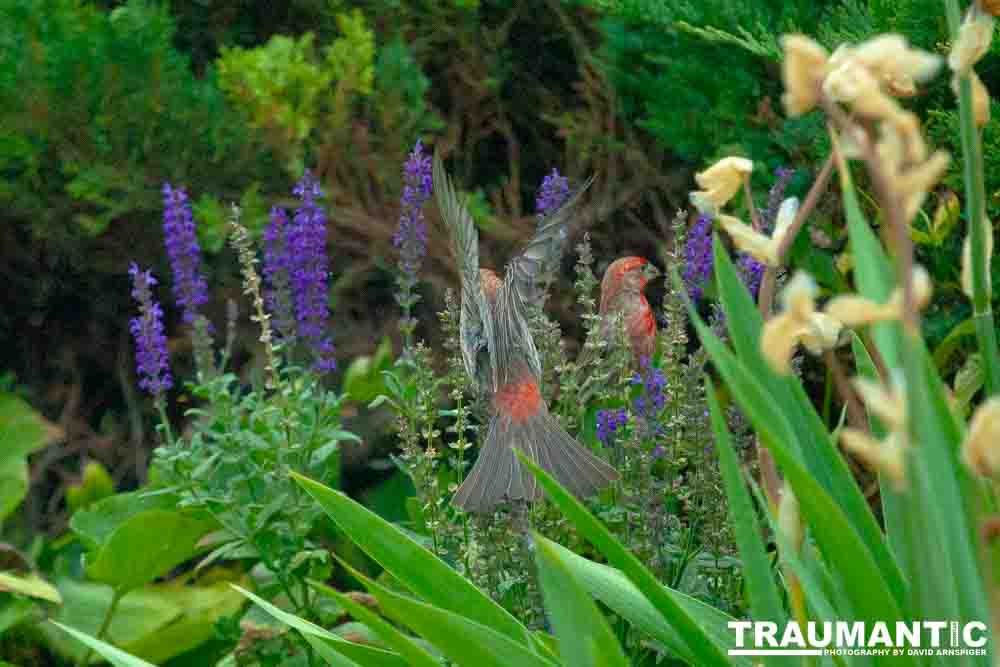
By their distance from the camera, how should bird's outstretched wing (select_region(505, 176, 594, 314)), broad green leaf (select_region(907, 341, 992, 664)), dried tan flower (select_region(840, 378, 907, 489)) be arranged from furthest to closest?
bird's outstretched wing (select_region(505, 176, 594, 314)) → broad green leaf (select_region(907, 341, 992, 664)) → dried tan flower (select_region(840, 378, 907, 489))

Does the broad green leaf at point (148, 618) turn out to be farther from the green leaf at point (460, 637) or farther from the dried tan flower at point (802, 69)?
the dried tan flower at point (802, 69)

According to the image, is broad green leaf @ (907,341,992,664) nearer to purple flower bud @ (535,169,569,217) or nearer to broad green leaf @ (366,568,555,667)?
broad green leaf @ (366,568,555,667)

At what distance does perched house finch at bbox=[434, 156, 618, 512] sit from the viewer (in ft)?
6.17

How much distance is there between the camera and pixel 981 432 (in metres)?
0.75

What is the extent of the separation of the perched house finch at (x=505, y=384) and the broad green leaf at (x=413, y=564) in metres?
0.32

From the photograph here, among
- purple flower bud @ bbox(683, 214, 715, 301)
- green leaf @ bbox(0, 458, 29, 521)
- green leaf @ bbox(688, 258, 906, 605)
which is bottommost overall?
green leaf @ bbox(688, 258, 906, 605)

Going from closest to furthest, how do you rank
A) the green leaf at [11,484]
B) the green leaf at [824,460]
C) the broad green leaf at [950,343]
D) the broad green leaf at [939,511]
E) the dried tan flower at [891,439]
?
the dried tan flower at [891,439] → the broad green leaf at [939,511] → the green leaf at [824,460] → the broad green leaf at [950,343] → the green leaf at [11,484]

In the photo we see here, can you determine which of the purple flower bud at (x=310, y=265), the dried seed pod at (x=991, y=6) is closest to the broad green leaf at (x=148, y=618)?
the purple flower bud at (x=310, y=265)

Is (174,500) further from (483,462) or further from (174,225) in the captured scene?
(483,462)

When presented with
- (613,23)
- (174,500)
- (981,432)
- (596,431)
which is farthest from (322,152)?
(981,432)

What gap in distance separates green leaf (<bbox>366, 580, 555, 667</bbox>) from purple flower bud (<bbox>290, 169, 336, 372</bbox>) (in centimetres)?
118

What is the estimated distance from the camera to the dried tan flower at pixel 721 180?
3.96ft

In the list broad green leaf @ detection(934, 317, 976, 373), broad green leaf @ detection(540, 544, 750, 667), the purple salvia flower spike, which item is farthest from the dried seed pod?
the purple salvia flower spike

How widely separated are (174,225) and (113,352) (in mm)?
1578
